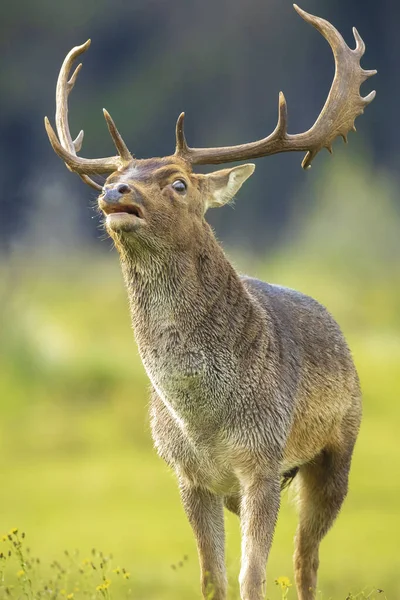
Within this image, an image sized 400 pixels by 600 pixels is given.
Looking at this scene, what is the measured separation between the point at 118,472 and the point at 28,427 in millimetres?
1964

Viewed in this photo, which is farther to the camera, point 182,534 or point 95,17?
point 95,17

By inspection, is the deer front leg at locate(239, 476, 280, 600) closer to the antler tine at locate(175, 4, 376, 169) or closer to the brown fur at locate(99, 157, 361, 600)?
the brown fur at locate(99, 157, 361, 600)

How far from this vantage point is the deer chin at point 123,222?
6707 mm

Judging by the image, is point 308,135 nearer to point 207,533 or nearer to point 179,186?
point 179,186

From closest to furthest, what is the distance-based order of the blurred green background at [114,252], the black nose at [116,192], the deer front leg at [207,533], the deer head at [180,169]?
the black nose at [116,192] → the deer head at [180,169] → the deer front leg at [207,533] → the blurred green background at [114,252]

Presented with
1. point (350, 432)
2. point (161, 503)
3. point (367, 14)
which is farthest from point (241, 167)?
point (367, 14)

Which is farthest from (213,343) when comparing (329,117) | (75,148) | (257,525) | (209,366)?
(75,148)

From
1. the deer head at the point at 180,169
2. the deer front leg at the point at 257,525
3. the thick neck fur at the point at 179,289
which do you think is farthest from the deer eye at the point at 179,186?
the deer front leg at the point at 257,525

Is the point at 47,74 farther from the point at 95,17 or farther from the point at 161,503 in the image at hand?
the point at 161,503

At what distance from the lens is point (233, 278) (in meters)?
7.22

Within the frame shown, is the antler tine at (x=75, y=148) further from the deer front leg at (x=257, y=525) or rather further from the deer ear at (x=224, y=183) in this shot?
the deer front leg at (x=257, y=525)

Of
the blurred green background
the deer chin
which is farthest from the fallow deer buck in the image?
the blurred green background

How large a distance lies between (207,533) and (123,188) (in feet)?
5.80

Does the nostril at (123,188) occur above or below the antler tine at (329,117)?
below
